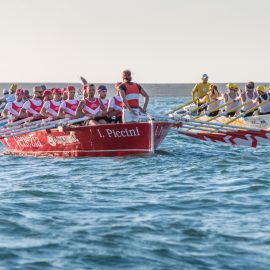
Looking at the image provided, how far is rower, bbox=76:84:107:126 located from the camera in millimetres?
19016

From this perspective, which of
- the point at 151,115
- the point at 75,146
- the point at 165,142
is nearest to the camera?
the point at 151,115

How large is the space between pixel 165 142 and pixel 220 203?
45.1 ft

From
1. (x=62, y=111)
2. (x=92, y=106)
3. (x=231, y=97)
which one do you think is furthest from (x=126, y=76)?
(x=231, y=97)

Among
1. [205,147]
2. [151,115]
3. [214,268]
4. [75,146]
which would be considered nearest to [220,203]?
[214,268]

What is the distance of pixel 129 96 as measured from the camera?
1798 cm

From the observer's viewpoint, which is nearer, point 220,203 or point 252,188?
point 220,203

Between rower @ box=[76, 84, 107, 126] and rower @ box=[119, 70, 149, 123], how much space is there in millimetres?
1239

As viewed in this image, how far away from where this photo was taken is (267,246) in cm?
853

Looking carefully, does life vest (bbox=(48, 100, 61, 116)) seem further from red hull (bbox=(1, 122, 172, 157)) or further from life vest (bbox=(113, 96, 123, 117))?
life vest (bbox=(113, 96, 123, 117))

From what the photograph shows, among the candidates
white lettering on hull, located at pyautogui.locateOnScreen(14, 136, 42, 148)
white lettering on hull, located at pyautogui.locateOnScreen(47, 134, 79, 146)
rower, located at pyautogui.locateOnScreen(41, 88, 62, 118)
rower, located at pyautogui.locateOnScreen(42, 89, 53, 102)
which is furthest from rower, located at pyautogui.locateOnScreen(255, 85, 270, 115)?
white lettering on hull, located at pyautogui.locateOnScreen(14, 136, 42, 148)

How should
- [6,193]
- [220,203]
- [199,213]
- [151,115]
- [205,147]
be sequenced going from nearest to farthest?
[199,213], [220,203], [6,193], [151,115], [205,147]

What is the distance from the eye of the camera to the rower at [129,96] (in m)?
17.8

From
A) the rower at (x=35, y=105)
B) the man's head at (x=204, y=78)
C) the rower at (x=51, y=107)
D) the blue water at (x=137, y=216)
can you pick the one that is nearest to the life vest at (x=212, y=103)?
the man's head at (x=204, y=78)

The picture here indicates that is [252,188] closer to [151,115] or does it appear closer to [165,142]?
[151,115]
